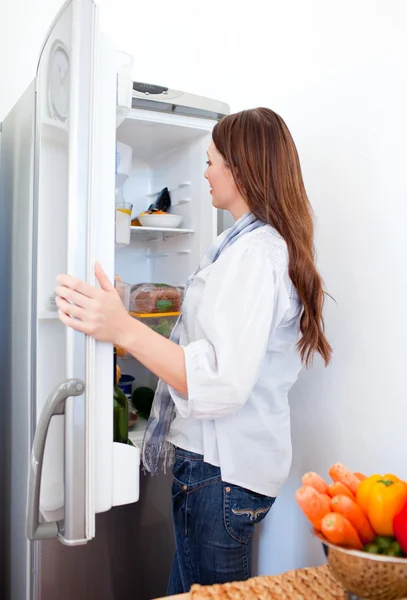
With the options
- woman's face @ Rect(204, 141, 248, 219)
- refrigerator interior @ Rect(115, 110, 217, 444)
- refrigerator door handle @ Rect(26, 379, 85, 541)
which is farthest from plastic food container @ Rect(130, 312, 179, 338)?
refrigerator door handle @ Rect(26, 379, 85, 541)

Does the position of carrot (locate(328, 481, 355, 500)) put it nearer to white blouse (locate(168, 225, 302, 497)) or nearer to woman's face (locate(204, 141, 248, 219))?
white blouse (locate(168, 225, 302, 497))

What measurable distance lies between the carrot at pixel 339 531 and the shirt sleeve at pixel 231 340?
30 cm

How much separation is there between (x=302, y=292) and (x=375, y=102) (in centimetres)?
46

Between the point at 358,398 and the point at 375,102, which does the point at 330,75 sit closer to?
the point at 375,102

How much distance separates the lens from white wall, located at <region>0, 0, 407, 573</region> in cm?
121

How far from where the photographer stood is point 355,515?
0.77 meters

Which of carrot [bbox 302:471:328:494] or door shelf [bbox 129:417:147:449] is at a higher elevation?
carrot [bbox 302:471:328:494]

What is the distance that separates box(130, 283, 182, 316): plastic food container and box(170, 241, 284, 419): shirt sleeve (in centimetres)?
70

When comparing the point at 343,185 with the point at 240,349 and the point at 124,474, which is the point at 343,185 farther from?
the point at 124,474

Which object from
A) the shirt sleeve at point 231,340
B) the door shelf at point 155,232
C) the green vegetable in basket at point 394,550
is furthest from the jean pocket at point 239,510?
the door shelf at point 155,232

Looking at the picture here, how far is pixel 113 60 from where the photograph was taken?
0.91 metres

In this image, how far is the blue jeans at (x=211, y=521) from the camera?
44.8 inches

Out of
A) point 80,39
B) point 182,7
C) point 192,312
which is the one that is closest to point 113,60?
point 80,39

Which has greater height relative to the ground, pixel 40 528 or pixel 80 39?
pixel 80 39
